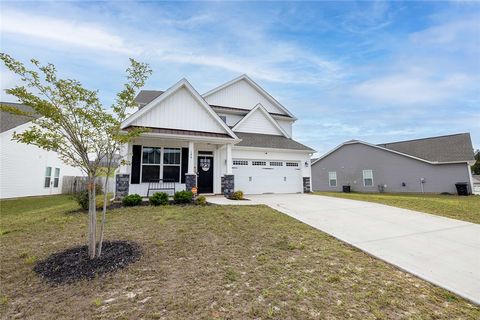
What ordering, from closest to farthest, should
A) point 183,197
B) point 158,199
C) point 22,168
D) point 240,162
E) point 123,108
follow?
point 123,108
point 158,199
point 183,197
point 240,162
point 22,168

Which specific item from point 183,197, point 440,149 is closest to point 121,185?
point 183,197

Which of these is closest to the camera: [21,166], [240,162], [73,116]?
[73,116]

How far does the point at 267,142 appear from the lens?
15.4 metres

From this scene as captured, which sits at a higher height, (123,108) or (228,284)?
(123,108)

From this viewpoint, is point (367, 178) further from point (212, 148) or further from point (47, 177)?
point (47, 177)

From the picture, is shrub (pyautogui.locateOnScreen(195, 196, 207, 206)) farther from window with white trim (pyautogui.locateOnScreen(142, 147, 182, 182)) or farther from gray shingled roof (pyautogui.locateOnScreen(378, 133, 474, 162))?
gray shingled roof (pyautogui.locateOnScreen(378, 133, 474, 162))

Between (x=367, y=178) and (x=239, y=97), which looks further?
(x=367, y=178)

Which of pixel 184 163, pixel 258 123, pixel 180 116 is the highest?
pixel 258 123

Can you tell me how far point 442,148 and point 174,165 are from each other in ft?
76.4

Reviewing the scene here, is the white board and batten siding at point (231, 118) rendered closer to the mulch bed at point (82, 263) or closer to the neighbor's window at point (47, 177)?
the mulch bed at point (82, 263)

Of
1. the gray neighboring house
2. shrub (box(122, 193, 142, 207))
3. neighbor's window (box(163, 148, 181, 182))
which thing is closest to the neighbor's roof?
the gray neighboring house

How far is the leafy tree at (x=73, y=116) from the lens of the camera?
4004 mm

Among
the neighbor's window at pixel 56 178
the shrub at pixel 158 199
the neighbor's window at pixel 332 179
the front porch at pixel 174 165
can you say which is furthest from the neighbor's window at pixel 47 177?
the neighbor's window at pixel 332 179

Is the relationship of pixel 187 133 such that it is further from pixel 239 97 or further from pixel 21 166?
pixel 21 166
